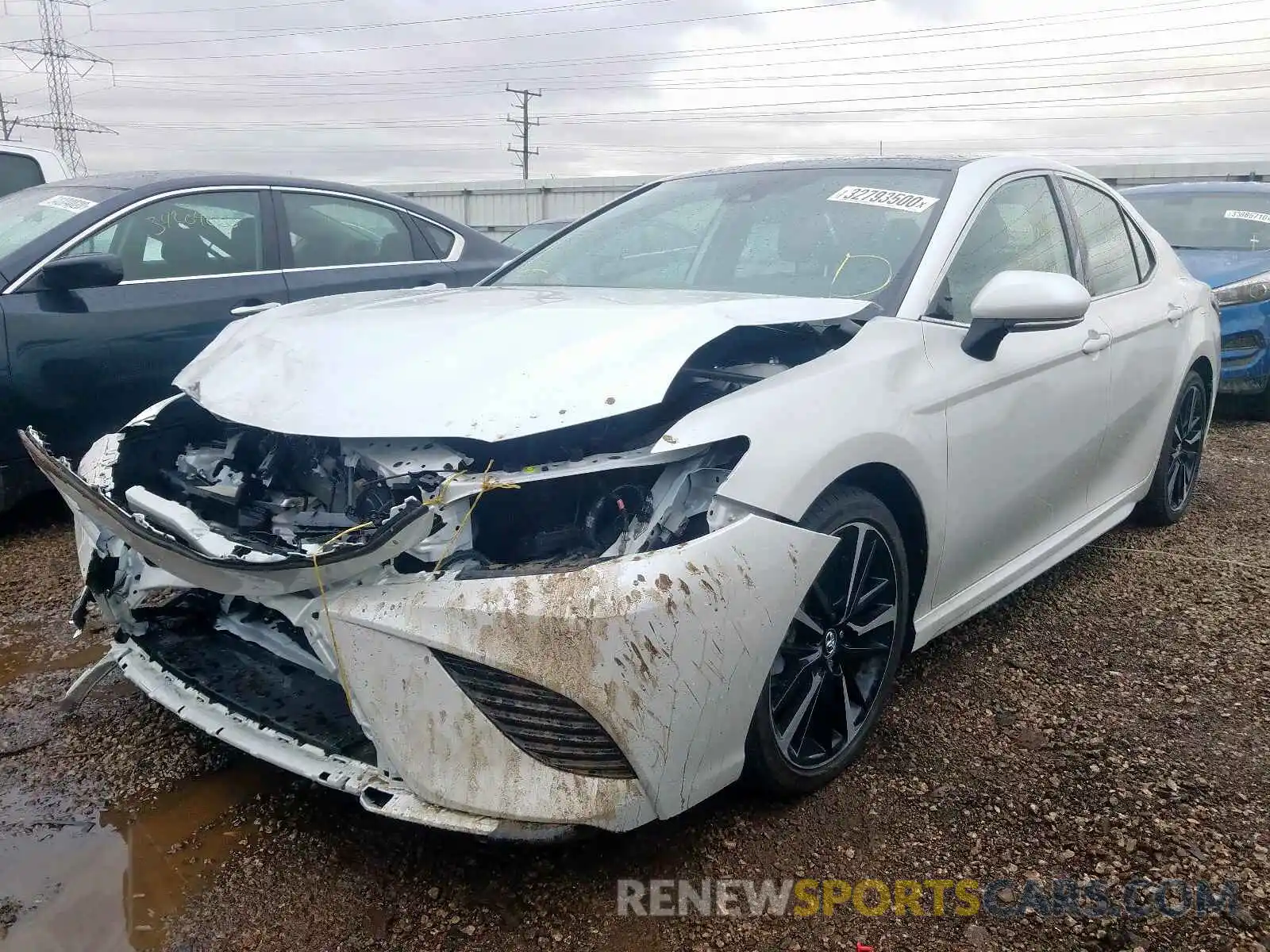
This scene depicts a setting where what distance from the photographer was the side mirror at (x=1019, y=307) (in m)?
2.51

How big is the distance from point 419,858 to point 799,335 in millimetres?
1512

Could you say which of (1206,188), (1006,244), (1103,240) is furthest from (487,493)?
(1206,188)

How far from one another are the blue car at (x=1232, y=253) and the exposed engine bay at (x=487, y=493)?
18.6 feet

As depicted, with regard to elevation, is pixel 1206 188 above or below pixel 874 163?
below

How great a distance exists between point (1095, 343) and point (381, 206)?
3.71 m

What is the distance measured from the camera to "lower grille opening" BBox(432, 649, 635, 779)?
5.80 feet

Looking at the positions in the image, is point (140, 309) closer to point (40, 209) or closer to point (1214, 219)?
point (40, 209)

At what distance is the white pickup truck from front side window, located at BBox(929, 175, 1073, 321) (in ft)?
19.2

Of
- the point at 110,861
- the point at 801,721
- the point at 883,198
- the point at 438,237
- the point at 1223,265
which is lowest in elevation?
the point at 110,861

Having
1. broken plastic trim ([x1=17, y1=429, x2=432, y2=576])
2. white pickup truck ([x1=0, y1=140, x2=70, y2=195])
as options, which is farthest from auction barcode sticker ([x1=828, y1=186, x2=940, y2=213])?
white pickup truck ([x1=0, y1=140, x2=70, y2=195])

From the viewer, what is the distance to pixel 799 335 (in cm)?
239

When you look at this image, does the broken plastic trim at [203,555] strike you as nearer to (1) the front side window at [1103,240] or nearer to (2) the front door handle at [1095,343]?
(2) the front door handle at [1095,343]

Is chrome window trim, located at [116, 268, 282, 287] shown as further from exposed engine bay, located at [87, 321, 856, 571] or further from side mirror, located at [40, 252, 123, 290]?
exposed engine bay, located at [87, 321, 856, 571]

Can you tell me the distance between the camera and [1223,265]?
681 centimetres
